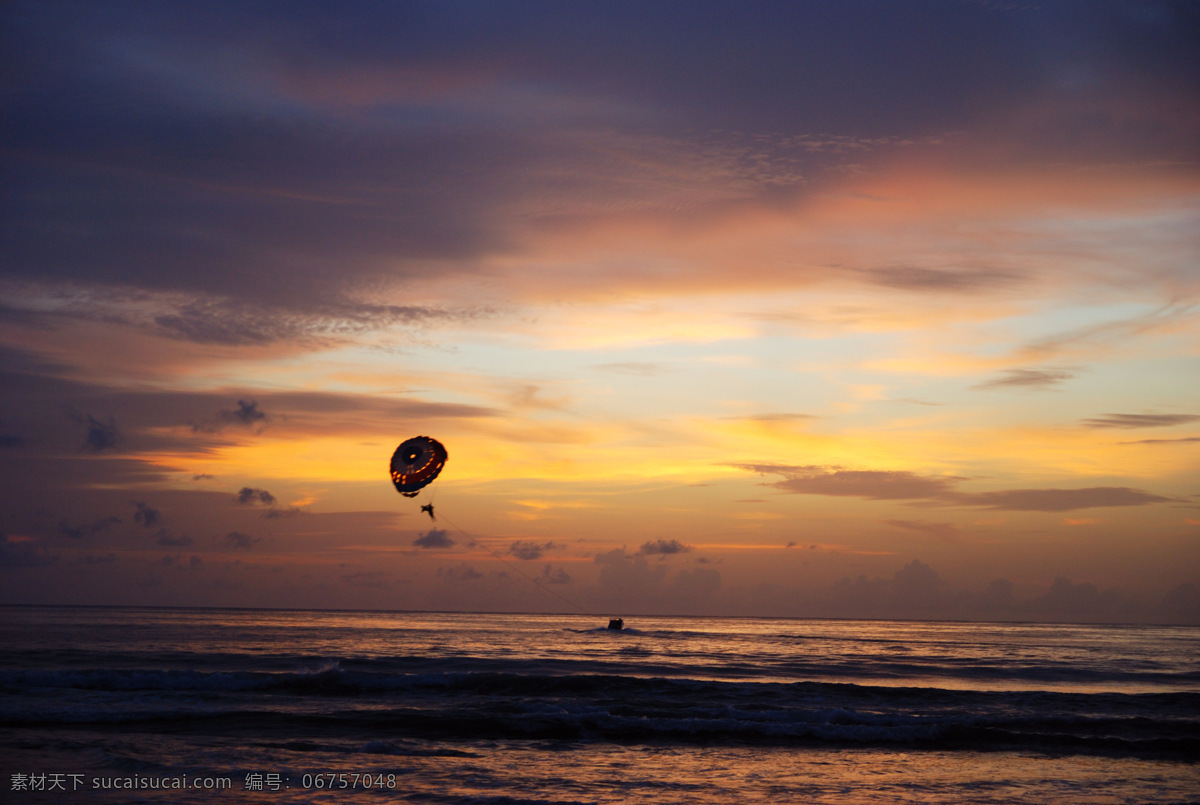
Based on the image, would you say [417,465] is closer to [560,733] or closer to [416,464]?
[416,464]

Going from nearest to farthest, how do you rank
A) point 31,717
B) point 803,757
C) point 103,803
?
point 103,803 → point 803,757 → point 31,717

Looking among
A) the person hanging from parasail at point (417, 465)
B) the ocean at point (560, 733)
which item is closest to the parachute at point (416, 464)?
the person hanging from parasail at point (417, 465)

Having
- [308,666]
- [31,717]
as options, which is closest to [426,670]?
[308,666]

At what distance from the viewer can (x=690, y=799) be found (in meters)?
16.7

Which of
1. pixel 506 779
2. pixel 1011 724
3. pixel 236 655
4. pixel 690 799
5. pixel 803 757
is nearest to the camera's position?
pixel 690 799

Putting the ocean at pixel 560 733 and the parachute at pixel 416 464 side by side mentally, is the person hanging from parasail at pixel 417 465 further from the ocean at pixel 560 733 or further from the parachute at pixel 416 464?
the ocean at pixel 560 733

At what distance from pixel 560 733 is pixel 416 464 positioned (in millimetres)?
12166

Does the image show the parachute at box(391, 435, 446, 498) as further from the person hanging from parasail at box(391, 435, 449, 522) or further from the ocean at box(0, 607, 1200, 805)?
the ocean at box(0, 607, 1200, 805)

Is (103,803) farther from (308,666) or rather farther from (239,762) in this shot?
(308,666)

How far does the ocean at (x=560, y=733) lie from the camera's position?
17.4 metres

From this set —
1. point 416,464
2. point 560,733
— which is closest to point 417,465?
point 416,464

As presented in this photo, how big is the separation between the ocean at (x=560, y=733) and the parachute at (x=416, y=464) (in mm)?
8370

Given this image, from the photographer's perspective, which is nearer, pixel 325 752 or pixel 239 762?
pixel 239 762

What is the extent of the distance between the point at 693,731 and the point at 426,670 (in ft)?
58.6
